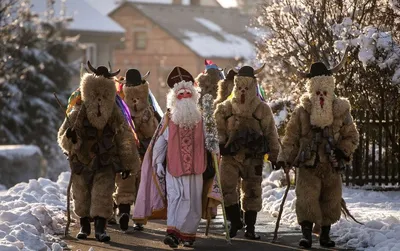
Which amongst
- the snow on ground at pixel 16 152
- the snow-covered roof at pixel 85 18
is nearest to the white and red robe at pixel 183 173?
the snow on ground at pixel 16 152

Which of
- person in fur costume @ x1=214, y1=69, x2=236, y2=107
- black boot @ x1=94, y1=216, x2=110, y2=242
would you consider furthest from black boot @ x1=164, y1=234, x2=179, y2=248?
person in fur costume @ x1=214, y1=69, x2=236, y2=107

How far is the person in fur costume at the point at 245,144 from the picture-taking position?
487 inches

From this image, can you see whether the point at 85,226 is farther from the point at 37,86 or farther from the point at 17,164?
the point at 37,86

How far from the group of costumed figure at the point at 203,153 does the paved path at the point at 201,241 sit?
0.59 ft

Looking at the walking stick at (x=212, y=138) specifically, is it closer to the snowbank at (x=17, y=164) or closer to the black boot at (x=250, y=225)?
the black boot at (x=250, y=225)

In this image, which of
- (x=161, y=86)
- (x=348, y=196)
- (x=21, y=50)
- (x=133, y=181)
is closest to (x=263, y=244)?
(x=133, y=181)

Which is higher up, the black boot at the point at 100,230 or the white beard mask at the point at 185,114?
the white beard mask at the point at 185,114

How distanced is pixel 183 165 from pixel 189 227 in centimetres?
69

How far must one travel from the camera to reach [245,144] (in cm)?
1234

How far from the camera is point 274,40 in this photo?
18031 millimetres

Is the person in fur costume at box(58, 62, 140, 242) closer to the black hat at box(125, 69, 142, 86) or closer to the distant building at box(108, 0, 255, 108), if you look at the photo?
the black hat at box(125, 69, 142, 86)

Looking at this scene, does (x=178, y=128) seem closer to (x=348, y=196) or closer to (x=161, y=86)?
(x=348, y=196)

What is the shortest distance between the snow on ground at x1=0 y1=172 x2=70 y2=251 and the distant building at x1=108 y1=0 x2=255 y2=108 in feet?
111

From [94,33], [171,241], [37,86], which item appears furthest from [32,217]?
[94,33]
